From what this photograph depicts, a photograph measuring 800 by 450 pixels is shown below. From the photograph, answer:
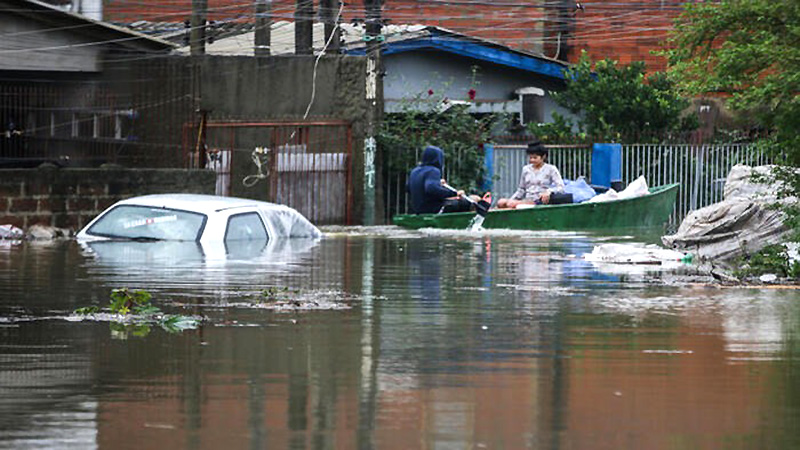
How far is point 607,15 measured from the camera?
44.7 metres

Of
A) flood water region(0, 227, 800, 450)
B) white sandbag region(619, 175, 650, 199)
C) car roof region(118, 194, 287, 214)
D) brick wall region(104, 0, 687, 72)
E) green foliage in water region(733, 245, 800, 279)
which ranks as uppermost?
brick wall region(104, 0, 687, 72)

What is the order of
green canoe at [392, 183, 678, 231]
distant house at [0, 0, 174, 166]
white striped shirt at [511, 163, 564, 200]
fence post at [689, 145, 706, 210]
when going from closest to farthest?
distant house at [0, 0, 174, 166] < green canoe at [392, 183, 678, 231] < white striped shirt at [511, 163, 564, 200] < fence post at [689, 145, 706, 210]

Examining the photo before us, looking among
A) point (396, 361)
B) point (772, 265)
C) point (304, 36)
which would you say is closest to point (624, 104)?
point (304, 36)

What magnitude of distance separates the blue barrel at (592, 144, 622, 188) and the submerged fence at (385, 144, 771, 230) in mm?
174

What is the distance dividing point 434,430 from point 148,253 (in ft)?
38.7

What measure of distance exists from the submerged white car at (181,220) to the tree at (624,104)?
1608 cm

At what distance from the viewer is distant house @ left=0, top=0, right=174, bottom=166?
26.7 meters

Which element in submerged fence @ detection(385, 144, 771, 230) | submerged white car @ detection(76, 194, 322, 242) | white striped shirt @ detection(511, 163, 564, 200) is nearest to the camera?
submerged white car @ detection(76, 194, 322, 242)

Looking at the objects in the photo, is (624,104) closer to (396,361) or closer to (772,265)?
(772,265)

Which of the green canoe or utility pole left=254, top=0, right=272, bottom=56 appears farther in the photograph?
utility pole left=254, top=0, right=272, bottom=56

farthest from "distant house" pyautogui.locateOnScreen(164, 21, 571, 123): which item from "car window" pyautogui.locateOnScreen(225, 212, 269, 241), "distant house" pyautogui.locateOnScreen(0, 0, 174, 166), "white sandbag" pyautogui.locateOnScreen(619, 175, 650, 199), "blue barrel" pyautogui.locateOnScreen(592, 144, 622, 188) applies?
"car window" pyautogui.locateOnScreen(225, 212, 269, 241)

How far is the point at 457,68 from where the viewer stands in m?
39.4

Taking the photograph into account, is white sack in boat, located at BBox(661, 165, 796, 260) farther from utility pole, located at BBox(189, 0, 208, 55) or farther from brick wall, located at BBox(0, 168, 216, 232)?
utility pole, located at BBox(189, 0, 208, 55)

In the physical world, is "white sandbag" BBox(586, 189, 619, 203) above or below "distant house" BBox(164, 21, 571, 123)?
below
